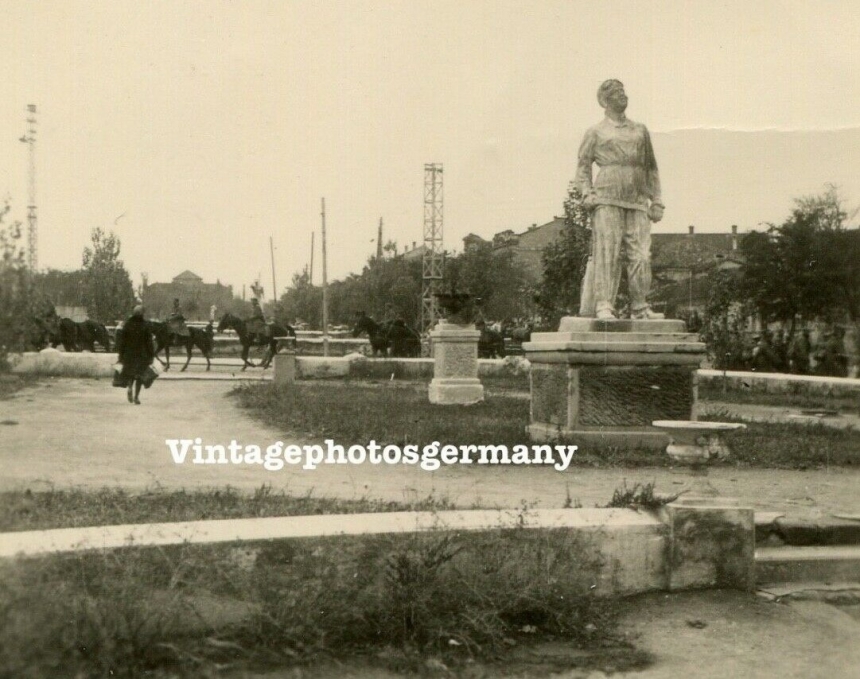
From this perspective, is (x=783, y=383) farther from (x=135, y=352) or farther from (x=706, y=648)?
(x=706, y=648)

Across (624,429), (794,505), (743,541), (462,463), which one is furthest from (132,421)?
(743,541)

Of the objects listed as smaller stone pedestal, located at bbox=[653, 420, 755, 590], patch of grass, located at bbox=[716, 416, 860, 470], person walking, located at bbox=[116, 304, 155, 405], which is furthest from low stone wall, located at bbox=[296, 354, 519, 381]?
smaller stone pedestal, located at bbox=[653, 420, 755, 590]

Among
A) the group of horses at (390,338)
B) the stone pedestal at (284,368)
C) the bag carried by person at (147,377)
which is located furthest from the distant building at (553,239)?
the bag carried by person at (147,377)

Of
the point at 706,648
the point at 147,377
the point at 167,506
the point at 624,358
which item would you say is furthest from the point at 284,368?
the point at 706,648

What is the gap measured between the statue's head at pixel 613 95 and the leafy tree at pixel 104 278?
5.08 m

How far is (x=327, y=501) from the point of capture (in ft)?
22.6

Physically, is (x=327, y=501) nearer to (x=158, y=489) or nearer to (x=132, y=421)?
(x=158, y=489)

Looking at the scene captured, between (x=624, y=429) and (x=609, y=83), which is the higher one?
(x=609, y=83)

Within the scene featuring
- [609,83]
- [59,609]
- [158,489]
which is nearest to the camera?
[59,609]

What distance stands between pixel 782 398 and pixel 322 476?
11020mm

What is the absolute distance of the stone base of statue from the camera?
9883 millimetres

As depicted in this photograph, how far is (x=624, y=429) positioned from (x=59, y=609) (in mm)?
7127

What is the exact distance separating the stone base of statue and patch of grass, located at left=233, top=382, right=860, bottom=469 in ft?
0.87

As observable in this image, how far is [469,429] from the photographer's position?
11.0 meters
